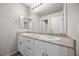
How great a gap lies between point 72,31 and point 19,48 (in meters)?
0.78

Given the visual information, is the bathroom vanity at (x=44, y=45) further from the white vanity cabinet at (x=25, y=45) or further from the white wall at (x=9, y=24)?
the white wall at (x=9, y=24)

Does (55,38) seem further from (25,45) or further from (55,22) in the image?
(25,45)

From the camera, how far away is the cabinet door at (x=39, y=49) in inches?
40.1

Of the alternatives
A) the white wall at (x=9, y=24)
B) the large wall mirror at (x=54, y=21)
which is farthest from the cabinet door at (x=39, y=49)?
the white wall at (x=9, y=24)

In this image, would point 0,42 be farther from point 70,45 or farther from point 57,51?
point 70,45

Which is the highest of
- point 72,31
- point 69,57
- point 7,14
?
point 7,14

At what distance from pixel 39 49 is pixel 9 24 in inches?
22.0

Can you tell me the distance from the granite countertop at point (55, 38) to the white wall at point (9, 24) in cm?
17

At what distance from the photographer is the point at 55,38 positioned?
1.00 m

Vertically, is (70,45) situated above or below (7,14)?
below

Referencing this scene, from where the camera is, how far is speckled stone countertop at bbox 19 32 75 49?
90 cm

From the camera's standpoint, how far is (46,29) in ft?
3.42

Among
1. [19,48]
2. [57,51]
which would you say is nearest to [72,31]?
[57,51]

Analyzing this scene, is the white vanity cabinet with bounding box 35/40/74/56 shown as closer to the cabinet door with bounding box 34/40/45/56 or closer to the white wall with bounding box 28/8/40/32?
the cabinet door with bounding box 34/40/45/56
